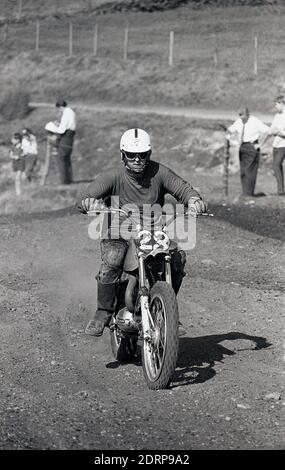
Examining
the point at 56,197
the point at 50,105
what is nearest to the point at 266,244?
the point at 56,197

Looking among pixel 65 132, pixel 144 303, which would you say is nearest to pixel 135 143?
pixel 144 303

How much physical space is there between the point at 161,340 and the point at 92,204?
4.20 ft

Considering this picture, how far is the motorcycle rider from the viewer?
25.7 ft

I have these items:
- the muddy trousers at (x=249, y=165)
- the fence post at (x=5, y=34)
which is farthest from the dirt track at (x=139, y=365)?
the fence post at (x=5, y=34)

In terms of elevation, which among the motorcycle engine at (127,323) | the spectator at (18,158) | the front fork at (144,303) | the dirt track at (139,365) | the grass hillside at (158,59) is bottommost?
the dirt track at (139,365)

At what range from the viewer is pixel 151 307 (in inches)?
297

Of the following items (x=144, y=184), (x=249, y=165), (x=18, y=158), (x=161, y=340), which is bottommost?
(x=161, y=340)

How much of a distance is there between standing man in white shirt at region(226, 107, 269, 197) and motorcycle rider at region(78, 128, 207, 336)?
1026 centimetres

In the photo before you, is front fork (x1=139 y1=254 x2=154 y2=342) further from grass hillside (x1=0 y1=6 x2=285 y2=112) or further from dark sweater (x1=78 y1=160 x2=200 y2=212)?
grass hillside (x1=0 y1=6 x2=285 y2=112)

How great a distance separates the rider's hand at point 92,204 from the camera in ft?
25.5

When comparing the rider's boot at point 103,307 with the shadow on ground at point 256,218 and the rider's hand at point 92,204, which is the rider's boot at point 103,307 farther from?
the shadow on ground at point 256,218

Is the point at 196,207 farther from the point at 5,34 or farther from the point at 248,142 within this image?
the point at 5,34

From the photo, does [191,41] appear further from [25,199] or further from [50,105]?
[25,199]
